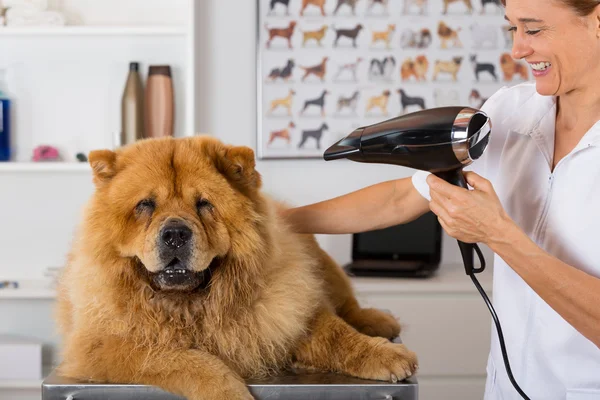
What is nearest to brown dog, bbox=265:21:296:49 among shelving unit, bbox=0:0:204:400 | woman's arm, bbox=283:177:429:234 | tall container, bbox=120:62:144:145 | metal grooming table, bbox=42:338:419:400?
shelving unit, bbox=0:0:204:400

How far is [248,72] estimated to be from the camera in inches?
134

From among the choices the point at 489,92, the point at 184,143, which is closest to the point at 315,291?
the point at 184,143

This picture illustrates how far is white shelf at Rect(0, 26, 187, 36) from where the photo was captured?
303cm

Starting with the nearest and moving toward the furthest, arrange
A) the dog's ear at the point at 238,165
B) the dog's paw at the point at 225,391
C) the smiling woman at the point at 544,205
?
1. the dog's paw at the point at 225,391
2. the smiling woman at the point at 544,205
3. the dog's ear at the point at 238,165

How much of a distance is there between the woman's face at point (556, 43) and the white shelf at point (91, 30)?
198 cm

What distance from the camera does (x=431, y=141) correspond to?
122cm

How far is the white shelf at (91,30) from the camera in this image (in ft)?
9.95

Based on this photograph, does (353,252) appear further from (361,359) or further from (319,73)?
(361,359)

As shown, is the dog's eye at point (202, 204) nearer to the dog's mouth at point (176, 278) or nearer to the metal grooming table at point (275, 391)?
the dog's mouth at point (176, 278)

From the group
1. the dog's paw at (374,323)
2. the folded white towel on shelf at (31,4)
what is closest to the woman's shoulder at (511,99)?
the dog's paw at (374,323)

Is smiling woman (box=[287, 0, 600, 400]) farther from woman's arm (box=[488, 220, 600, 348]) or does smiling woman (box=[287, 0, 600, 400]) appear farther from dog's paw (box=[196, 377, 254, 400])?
dog's paw (box=[196, 377, 254, 400])

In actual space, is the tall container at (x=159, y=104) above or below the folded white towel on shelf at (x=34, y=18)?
below

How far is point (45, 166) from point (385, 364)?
2.22m

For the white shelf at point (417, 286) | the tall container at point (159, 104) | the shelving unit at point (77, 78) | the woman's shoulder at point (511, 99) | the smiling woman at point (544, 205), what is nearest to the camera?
the smiling woman at point (544, 205)
